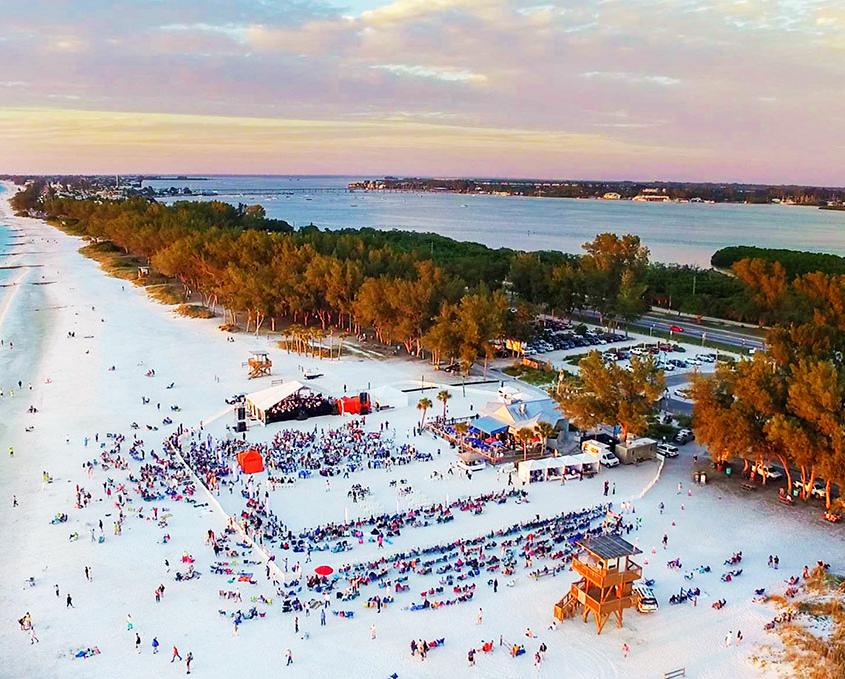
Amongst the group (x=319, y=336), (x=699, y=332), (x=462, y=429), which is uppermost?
(x=319, y=336)

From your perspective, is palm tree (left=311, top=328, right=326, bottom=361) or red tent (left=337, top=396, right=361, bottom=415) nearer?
red tent (left=337, top=396, right=361, bottom=415)

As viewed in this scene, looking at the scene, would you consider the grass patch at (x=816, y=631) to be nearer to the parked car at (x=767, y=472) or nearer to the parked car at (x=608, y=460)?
the parked car at (x=767, y=472)

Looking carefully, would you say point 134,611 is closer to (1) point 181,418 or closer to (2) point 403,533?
(2) point 403,533

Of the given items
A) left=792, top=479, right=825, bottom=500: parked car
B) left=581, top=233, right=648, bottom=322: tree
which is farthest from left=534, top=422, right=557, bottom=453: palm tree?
left=581, top=233, right=648, bottom=322: tree

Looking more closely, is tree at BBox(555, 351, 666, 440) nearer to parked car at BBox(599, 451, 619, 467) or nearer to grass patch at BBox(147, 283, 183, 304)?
parked car at BBox(599, 451, 619, 467)

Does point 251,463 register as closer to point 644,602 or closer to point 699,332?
point 644,602

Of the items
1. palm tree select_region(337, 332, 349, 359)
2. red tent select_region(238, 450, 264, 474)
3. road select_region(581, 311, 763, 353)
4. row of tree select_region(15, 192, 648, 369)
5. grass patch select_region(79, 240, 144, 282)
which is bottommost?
red tent select_region(238, 450, 264, 474)

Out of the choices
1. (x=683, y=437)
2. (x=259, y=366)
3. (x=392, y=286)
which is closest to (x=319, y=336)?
(x=259, y=366)
